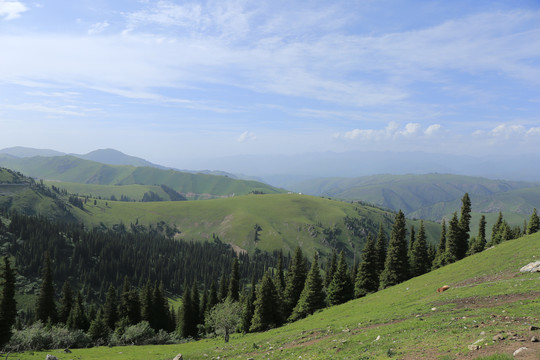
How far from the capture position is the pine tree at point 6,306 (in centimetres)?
5022

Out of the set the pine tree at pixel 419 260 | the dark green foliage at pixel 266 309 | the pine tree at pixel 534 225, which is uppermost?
the pine tree at pixel 534 225

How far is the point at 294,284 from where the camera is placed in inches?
2972

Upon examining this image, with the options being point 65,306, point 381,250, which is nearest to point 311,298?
point 381,250

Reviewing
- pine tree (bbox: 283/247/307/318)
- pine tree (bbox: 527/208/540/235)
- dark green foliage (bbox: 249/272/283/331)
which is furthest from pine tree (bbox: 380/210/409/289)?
pine tree (bbox: 527/208/540/235)

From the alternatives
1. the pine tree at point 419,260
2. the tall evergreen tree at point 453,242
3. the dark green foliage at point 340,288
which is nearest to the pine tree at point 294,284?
the dark green foliage at point 340,288

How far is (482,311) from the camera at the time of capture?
2448 cm

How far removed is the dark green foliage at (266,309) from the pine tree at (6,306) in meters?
45.5

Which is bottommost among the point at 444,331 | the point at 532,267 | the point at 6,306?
the point at 6,306

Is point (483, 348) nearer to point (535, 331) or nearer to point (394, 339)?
point (535, 331)

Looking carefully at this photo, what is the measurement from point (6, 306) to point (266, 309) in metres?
49.1

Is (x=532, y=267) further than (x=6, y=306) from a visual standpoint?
No

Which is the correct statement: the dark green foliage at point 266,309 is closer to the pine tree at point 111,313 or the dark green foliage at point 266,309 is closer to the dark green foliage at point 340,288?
the dark green foliage at point 340,288

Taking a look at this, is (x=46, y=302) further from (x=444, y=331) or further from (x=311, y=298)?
(x=444, y=331)

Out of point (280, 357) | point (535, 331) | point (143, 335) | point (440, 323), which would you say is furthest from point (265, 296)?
point (535, 331)
